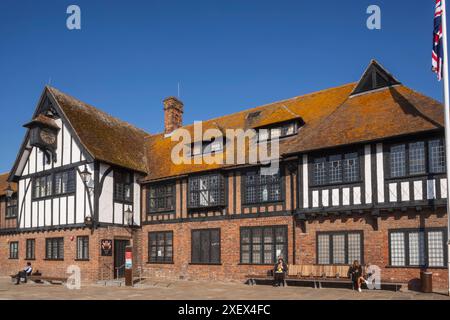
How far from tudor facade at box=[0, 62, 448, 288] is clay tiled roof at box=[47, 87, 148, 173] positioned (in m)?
0.14

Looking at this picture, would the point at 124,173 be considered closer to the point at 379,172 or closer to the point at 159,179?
the point at 159,179

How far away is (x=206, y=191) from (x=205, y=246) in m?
2.67

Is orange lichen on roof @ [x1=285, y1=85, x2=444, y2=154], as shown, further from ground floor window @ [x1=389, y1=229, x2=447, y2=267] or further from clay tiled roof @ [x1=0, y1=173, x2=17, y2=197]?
clay tiled roof @ [x1=0, y1=173, x2=17, y2=197]

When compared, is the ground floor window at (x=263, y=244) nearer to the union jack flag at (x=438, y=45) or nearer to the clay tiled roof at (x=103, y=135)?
the clay tiled roof at (x=103, y=135)

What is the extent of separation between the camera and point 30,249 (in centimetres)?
2669

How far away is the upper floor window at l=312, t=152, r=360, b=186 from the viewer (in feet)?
60.0

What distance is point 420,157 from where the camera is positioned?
55.3ft

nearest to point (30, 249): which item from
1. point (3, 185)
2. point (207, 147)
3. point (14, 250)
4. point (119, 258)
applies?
point (14, 250)

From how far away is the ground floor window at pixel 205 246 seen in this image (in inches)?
885

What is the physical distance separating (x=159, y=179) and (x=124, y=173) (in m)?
1.97

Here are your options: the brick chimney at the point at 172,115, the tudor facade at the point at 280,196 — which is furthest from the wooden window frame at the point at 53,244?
the brick chimney at the point at 172,115


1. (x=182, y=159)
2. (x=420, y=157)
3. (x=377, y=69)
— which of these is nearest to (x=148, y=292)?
(x=182, y=159)

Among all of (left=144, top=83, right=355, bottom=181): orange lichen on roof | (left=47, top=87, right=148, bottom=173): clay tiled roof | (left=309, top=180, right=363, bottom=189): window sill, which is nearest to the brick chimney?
(left=144, top=83, right=355, bottom=181): orange lichen on roof

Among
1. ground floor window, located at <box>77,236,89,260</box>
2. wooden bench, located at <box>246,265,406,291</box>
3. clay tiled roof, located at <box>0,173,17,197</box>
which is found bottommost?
wooden bench, located at <box>246,265,406,291</box>
